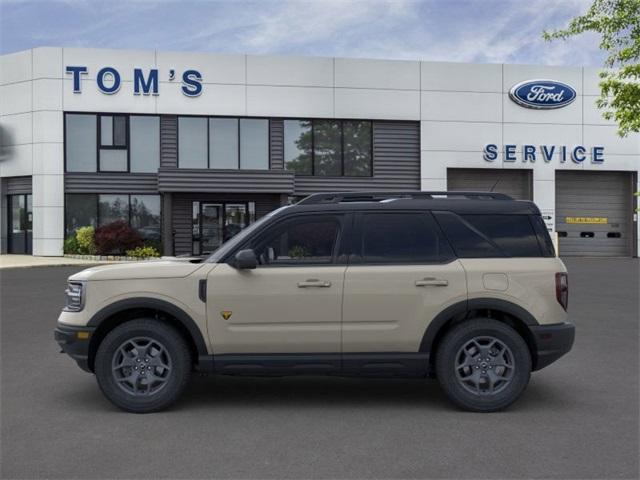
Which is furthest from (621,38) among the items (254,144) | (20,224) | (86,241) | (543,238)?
(20,224)

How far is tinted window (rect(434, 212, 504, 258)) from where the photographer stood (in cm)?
555

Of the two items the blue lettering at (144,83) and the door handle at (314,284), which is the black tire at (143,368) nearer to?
the door handle at (314,284)

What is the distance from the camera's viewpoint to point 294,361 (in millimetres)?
5332

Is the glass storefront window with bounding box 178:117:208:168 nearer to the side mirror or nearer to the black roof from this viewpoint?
the black roof

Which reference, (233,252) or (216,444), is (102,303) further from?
(216,444)

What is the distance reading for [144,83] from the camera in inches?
1053

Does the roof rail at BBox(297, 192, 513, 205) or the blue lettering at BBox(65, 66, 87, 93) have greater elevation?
the blue lettering at BBox(65, 66, 87, 93)

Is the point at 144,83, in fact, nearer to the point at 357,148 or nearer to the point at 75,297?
the point at 357,148

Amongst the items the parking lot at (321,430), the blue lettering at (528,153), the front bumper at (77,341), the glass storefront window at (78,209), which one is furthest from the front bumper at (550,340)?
the blue lettering at (528,153)

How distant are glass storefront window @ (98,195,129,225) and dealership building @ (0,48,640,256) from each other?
0.19 feet

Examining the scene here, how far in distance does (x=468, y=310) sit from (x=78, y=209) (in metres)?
24.3

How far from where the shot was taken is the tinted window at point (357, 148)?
28.4 metres

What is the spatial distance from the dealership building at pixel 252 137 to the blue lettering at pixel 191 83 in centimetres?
6

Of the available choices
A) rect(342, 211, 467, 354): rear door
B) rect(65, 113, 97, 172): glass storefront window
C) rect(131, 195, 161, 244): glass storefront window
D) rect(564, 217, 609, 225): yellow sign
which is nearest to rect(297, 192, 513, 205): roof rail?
rect(342, 211, 467, 354): rear door
